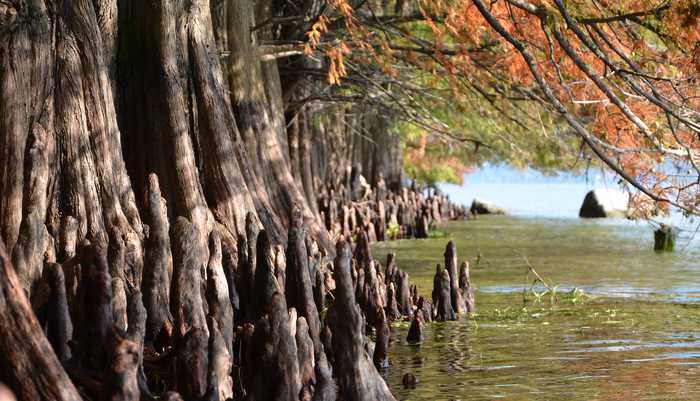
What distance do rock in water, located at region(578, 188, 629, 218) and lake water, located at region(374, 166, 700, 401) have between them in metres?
14.3

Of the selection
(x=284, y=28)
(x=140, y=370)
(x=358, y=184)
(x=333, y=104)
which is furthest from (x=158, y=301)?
(x=358, y=184)

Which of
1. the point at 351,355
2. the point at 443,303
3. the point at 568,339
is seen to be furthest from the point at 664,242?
the point at 351,355

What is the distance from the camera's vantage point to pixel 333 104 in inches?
726

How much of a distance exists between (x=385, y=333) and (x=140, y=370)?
8.40 ft

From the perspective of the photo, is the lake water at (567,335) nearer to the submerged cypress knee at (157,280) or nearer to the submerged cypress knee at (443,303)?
the submerged cypress knee at (443,303)

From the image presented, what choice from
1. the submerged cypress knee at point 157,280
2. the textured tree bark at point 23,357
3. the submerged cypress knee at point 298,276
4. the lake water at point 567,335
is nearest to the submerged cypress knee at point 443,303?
the lake water at point 567,335

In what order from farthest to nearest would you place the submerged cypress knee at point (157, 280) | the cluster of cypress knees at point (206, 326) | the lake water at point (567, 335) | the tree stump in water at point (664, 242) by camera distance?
the tree stump in water at point (664, 242) < the lake water at point (567, 335) < the submerged cypress knee at point (157, 280) < the cluster of cypress knees at point (206, 326)

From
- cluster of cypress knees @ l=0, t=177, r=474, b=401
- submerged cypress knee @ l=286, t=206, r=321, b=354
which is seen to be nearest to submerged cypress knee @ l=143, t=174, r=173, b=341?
cluster of cypress knees @ l=0, t=177, r=474, b=401

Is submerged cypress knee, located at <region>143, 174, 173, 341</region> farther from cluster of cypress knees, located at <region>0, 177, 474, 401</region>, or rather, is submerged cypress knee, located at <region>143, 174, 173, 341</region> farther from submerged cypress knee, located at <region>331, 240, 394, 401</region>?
submerged cypress knee, located at <region>331, 240, 394, 401</region>

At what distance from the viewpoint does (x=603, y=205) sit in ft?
104

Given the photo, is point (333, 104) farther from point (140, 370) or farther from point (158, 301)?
point (140, 370)

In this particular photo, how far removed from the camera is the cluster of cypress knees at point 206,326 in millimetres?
5352

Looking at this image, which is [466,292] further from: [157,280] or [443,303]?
[157,280]

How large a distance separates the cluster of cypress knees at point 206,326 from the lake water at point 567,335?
0.51 meters
